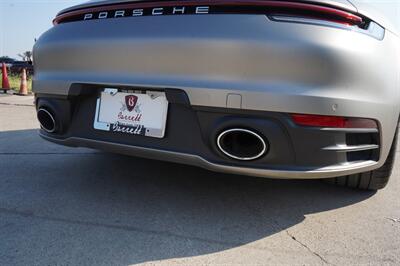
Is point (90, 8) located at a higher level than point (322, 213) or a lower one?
higher

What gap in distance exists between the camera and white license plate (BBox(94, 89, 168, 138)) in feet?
7.44

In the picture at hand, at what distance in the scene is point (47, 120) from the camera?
2.70 metres

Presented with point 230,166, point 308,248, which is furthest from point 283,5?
point 308,248

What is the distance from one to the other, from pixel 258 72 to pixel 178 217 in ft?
3.18

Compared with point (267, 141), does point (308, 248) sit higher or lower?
lower

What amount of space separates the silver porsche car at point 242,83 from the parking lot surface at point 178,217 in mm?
376

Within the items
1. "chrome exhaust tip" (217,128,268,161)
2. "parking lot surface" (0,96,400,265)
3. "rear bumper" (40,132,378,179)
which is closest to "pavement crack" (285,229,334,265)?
"parking lot surface" (0,96,400,265)

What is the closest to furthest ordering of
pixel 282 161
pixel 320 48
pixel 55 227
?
pixel 320 48 < pixel 282 161 < pixel 55 227

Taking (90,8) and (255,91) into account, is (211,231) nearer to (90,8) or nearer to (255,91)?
(255,91)

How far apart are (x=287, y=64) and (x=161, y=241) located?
1068 mm

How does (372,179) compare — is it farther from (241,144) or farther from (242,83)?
(242,83)

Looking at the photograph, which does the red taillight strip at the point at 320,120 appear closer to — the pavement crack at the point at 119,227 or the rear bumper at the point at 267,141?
the rear bumper at the point at 267,141

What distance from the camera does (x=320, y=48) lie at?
1913 mm

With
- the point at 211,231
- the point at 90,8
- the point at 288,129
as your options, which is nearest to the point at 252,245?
the point at 211,231
